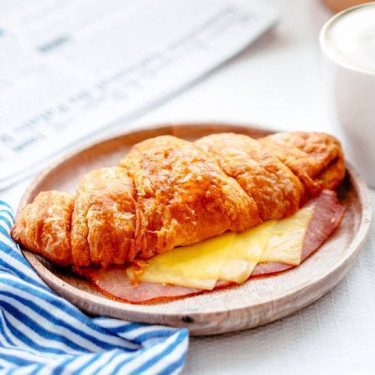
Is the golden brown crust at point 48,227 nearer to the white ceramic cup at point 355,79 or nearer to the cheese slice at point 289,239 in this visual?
the cheese slice at point 289,239

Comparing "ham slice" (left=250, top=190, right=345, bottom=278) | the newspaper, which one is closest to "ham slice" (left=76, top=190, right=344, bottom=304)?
"ham slice" (left=250, top=190, right=345, bottom=278)

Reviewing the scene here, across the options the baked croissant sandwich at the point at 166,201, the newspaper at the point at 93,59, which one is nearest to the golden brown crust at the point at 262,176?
the baked croissant sandwich at the point at 166,201

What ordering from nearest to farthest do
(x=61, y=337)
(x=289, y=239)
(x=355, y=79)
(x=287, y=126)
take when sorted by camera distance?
(x=61, y=337) → (x=289, y=239) → (x=355, y=79) → (x=287, y=126)

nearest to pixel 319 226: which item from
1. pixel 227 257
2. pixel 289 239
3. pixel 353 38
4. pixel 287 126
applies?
pixel 289 239

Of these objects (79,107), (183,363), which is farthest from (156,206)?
(79,107)

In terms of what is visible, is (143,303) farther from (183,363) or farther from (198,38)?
(198,38)

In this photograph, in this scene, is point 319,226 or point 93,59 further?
point 93,59

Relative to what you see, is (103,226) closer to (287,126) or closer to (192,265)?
(192,265)

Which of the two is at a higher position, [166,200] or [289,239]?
[166,200]
